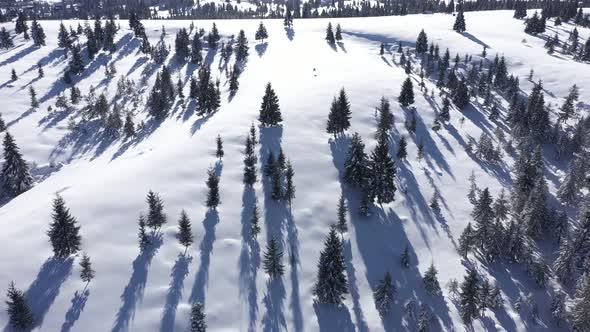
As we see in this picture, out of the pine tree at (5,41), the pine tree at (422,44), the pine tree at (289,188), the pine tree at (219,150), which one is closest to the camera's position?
the pine tree at (289,188)

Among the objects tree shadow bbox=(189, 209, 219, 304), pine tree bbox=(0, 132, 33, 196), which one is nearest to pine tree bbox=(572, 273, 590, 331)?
tree shadow bbox=(189, 209, 219, 304)

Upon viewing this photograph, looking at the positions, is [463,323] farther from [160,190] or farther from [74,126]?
[74,126]

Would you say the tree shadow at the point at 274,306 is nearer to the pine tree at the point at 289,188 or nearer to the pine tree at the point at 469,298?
the pine tree at the point at 289,188

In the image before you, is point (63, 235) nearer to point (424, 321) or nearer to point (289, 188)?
point (289, 188)

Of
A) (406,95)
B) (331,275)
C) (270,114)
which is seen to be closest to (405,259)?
(331,275)

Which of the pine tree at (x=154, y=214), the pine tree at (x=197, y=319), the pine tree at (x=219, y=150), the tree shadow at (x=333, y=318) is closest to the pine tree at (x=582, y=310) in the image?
the tree shadow at (x=333, y=318)

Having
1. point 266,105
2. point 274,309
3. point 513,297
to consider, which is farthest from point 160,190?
point 513,297
